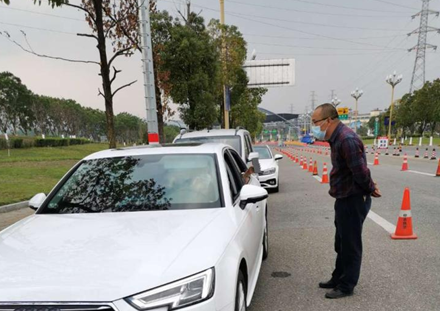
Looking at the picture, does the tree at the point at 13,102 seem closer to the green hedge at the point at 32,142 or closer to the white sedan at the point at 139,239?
the green hedge at the point at 32,142

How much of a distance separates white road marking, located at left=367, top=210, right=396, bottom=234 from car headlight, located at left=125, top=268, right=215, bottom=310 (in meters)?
4.85

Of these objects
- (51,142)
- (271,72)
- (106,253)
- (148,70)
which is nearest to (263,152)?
(148,70)

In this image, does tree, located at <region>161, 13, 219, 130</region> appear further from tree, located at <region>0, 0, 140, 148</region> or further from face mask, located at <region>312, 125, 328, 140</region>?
face mask, located at <region>312, 125, 328, 140</region>

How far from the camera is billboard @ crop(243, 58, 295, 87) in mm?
31094

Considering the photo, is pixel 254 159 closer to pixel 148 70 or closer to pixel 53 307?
pixel 148 70

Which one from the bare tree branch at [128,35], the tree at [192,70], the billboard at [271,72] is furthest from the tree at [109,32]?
the billboard at [271,72]

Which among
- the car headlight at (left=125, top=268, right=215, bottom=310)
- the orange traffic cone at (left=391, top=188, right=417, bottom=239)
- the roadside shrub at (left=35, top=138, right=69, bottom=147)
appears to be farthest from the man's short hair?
the roadside shrub at (left=35, top=138, right=69, bottom=147)

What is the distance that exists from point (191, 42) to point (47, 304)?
53.1 ft

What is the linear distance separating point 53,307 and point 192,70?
54.2ft

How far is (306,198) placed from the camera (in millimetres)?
9414

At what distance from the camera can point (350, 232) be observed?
334 centimetres

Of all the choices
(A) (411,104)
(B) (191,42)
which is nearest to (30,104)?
(B) (191,42)

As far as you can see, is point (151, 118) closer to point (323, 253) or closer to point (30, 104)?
point (323, 253)

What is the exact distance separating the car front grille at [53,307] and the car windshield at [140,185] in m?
1.19
